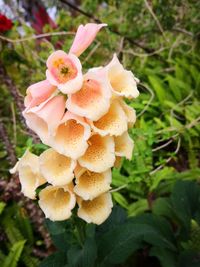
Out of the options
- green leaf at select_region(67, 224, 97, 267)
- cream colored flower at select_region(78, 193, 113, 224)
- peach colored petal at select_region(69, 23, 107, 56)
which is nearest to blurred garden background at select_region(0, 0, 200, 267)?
green leaf at select_region(67, 224, 97, 267)

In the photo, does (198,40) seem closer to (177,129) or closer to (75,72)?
(177,129)

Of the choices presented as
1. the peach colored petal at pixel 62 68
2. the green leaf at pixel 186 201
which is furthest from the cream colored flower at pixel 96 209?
the green leaf at pixel 186 201

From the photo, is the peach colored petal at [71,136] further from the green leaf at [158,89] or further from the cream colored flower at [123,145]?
the green leaf at [158,89]

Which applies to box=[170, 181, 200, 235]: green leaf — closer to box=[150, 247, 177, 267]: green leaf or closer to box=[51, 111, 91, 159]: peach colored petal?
box=[150, 247, 177, 267]: green leaf

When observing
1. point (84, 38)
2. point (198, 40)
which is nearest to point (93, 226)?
point (84, 38)

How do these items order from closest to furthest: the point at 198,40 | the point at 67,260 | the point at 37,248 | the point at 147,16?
the point at 67,260
the point at 37,248
the point at 147,16
the point at 198,40

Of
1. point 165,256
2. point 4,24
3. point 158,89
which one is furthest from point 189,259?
point 158,89
